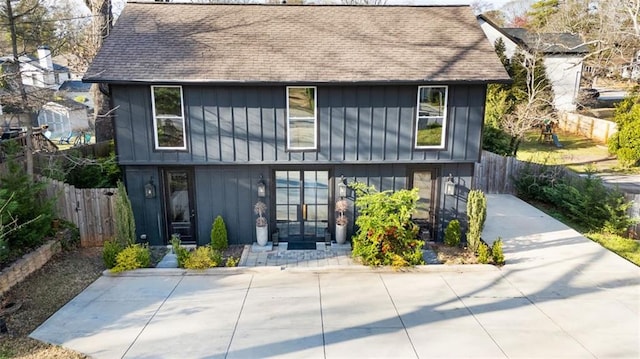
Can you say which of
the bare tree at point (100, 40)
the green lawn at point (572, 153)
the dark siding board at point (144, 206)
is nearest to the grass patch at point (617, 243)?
the green lawn at point (572, 153)

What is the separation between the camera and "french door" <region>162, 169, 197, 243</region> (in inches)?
397

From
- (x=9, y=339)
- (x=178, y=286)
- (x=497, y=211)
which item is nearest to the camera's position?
(x=9, y=339)

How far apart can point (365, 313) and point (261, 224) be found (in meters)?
3.81

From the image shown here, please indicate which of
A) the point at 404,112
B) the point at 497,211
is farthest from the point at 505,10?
the point at 404,112

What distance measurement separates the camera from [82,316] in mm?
6961

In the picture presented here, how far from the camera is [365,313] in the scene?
7094 millimetres

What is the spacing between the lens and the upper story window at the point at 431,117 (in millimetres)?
9734

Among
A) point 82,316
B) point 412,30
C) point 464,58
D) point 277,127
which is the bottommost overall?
point 82,316

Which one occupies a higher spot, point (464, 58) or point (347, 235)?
point (464, 58)

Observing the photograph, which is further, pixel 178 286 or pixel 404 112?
pixel 404 112

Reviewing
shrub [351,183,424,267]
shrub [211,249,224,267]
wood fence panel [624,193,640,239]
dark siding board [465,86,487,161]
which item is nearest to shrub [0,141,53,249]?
shrub [211,249,224,267]

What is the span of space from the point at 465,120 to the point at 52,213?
976 cm

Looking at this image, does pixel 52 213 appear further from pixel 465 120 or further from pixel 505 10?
pixel 505 10

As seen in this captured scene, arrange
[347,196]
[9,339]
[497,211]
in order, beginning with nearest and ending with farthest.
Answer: [9,339] → [347,196] → [497,211]
